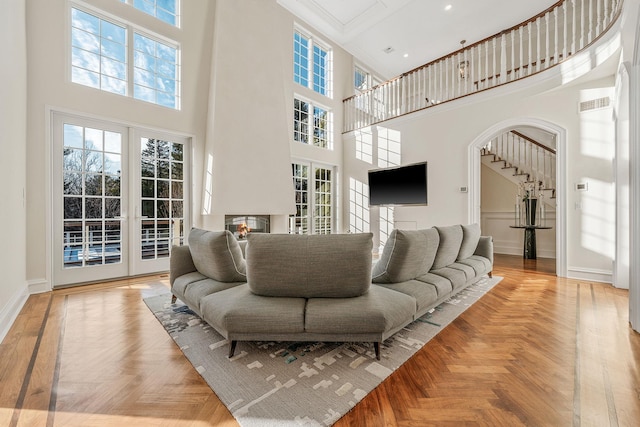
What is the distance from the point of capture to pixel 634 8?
2.41 m

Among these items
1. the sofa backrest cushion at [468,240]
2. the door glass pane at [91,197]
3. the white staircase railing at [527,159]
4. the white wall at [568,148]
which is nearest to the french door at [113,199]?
the door glass pane at [91,197]

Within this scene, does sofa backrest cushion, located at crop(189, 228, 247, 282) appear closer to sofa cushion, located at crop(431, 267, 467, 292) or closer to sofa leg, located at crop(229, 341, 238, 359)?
sofa leg, located at crop(229, 341, 238, 359)

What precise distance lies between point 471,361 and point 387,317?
627mm

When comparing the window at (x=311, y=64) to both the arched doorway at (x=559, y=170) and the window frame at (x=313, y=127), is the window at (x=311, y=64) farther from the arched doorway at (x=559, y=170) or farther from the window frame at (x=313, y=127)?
the arched doorway at (x=559, y=170)

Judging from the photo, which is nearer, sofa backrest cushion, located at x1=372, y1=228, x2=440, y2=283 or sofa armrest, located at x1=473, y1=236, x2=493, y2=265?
sofa backrest cushion, located at x1=372, y1=228, x2=440, y2=283

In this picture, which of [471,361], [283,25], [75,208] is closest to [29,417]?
[471,361]

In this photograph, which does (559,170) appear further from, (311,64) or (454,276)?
(311,64)

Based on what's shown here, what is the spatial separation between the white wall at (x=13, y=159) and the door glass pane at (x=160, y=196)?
1286 mm

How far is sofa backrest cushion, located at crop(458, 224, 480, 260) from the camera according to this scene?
3.39 meters

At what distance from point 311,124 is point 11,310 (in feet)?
18.8

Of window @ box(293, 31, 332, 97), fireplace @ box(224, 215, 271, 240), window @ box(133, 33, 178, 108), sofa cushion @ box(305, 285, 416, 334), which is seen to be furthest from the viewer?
window @ box(293, 31, 332, 97)

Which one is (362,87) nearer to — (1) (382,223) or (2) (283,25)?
(2) (283,25)

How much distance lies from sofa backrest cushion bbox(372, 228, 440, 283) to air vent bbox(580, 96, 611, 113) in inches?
135

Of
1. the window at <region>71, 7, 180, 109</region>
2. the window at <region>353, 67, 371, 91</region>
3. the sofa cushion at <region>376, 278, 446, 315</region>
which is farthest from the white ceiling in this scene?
the sofa cushion at <region>376, 278, 446, 315</region>
